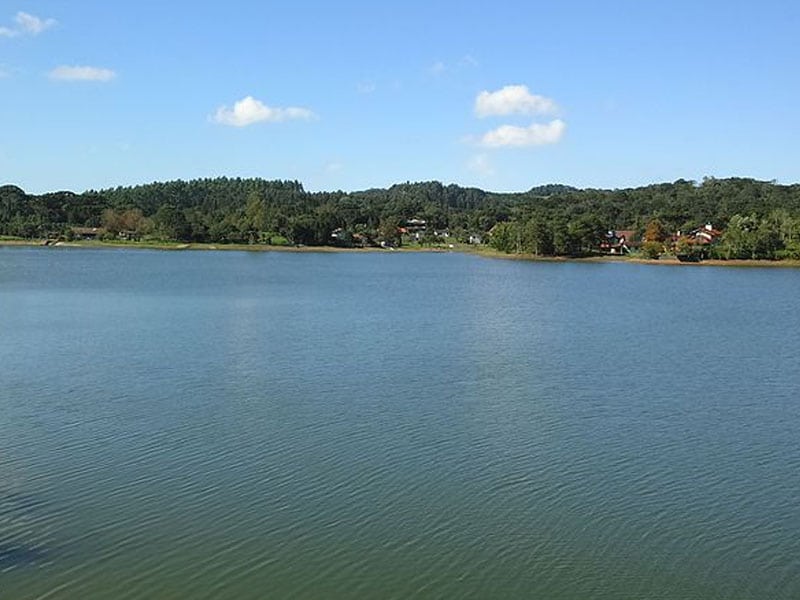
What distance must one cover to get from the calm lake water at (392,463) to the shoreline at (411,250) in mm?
50773

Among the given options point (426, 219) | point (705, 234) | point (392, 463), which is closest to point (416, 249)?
point (426, 219)

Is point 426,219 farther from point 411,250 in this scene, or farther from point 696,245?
point 696,245

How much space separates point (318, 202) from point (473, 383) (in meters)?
128

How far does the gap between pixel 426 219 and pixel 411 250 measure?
29986 mm

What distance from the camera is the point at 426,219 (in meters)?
134

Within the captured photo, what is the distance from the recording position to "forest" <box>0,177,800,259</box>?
77750mm

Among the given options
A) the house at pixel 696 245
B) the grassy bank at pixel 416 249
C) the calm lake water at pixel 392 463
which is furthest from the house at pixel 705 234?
the calm lake water at pixel 392 463

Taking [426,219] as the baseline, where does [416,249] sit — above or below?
below

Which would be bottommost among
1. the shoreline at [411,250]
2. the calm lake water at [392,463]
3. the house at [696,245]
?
the calm lake water at [392,463]

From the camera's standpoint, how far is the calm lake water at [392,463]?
7.43m

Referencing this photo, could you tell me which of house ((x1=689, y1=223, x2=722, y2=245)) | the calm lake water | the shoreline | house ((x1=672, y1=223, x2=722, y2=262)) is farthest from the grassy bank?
the calm lake water

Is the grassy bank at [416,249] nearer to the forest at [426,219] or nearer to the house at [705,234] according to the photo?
the forest at [426,219]

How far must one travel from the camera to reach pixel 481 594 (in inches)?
277

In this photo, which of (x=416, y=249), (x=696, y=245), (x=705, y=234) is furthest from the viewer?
(x=416, y=249)
